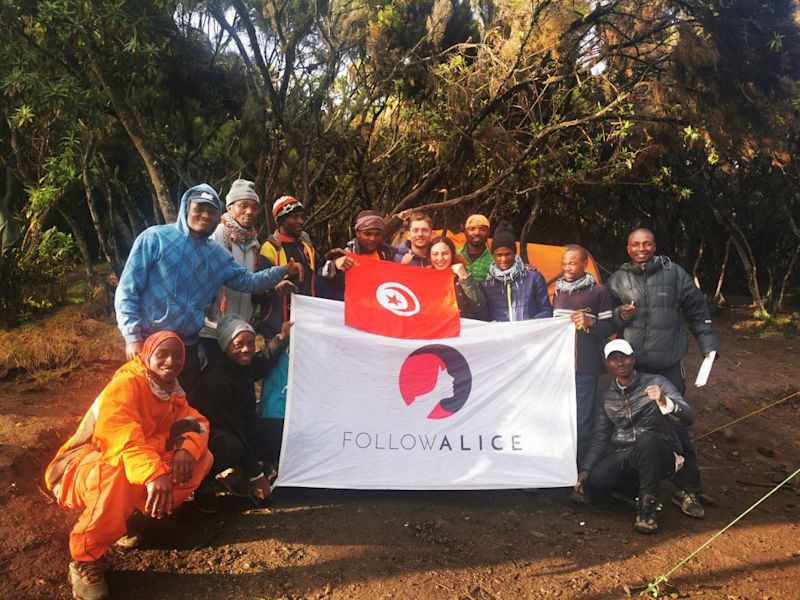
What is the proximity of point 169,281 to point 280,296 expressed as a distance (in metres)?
0.94

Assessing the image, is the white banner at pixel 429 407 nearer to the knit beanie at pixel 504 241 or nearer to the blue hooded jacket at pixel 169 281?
the knit beanie at pixel 504 241

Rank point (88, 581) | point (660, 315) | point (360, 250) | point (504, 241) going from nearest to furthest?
point (88, 581), point (660, 315), point (504, 241), point (360, 250)

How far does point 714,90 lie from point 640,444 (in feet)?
18.5

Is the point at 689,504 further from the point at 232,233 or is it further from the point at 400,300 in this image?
the point at 232,233

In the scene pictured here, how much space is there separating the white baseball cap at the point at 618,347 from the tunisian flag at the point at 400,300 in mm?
1089

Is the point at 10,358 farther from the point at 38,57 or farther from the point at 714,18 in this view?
the point at 714,18

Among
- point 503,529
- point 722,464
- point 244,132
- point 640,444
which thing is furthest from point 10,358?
point 722,464

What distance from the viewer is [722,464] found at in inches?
224

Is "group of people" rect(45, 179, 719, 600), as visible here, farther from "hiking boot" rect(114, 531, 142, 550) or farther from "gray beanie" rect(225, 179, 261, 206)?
"hiking boot" rect(114, 531, 142, 550)

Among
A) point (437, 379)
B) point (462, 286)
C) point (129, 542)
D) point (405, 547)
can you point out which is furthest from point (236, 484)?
point (462, 286)

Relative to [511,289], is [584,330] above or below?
below

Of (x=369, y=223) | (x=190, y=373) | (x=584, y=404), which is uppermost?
(x=369, y=223)

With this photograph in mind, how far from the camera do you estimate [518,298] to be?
4.79 metres

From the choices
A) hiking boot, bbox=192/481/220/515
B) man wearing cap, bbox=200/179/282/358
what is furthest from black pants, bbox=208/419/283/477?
man wearing cap, bbox=200/179/282/358
